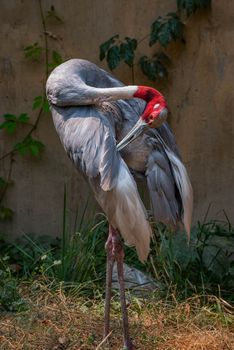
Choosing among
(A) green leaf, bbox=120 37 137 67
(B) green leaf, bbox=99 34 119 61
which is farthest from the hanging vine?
(A) green leaf, bbox=120 37 137 67

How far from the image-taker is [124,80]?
7.71m

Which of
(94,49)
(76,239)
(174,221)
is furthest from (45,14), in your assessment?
(174,221)

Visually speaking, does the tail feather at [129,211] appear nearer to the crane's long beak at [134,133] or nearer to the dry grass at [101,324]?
the crane's long beak at [134,133]

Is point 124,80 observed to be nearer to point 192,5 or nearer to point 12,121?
point 192,5

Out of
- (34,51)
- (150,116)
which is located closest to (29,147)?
(34,51)

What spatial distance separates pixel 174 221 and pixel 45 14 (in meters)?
3.04

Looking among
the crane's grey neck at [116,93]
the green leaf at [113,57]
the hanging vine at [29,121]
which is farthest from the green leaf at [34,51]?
the crane's grey neck at [116,93]

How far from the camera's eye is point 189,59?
25.0 feet

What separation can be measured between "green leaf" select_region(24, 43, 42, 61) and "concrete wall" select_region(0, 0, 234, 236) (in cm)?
8

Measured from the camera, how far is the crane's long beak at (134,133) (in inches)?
206

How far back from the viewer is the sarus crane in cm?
511

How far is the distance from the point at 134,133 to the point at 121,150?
0.26m

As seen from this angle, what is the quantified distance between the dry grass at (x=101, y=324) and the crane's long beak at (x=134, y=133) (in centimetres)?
124

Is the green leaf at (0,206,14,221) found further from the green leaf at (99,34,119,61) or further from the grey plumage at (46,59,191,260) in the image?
the grey plumage at (46,59,191,260)
